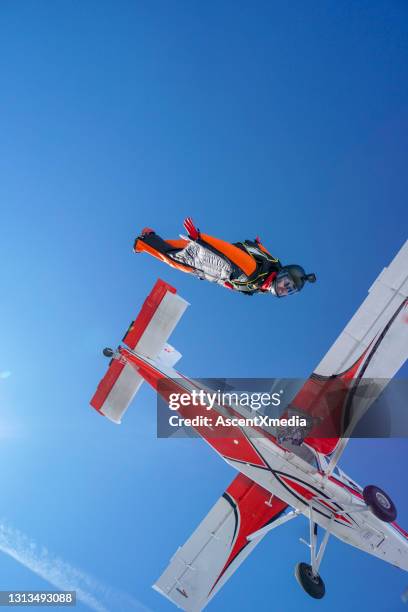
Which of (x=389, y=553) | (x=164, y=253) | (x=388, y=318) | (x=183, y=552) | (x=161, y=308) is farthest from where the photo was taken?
(x=161, y=308)

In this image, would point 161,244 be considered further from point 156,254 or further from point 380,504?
point 380,504

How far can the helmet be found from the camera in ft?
18.4

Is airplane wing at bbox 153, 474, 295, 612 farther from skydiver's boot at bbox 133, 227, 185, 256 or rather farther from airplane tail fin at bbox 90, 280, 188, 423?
skydiver's boot at bbox 133, 227, 185, 256

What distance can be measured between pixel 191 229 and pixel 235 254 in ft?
2.47

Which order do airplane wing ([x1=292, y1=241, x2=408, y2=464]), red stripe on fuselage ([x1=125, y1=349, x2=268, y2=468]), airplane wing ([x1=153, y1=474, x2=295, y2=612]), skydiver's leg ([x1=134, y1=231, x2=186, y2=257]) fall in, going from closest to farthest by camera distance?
1. skydiver's leg ([x1=134, y1=231, x2=186, y2=257])
2. airplane wing ([x1=292, y1=241, x2=408, y2=464])
3. airplane wing ([x1=153, y1=474, x2=295, y2=612])
4. red stripe on fuselage ([x1=125, y1=349, x2=268, y2=468])

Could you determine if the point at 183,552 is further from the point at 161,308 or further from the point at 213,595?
the point at 161,308

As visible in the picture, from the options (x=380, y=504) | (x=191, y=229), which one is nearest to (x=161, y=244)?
(x=191, y=229)

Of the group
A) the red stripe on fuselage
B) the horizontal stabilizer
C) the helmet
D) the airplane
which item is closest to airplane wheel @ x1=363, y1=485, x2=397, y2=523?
the airplane

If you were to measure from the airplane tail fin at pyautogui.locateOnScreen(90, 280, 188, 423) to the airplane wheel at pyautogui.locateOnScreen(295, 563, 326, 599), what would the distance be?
5.03 metres

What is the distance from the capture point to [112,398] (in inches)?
381

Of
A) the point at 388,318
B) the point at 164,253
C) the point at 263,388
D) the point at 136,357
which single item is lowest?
the point at 136,357

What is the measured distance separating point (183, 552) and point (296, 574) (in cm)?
244

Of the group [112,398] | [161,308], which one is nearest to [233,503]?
[112,398]

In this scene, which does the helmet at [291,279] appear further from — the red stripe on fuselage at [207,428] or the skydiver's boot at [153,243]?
the red stripe on fuselage at [207,428]
